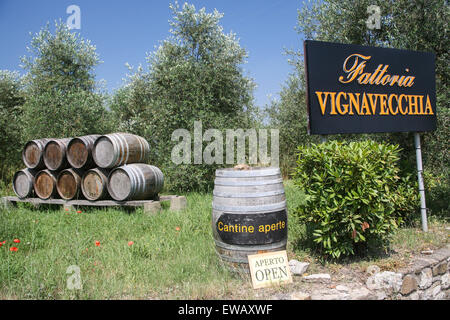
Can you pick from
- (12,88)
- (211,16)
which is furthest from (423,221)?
(12,88)

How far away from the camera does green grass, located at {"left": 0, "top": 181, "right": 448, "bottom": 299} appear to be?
3068 mm

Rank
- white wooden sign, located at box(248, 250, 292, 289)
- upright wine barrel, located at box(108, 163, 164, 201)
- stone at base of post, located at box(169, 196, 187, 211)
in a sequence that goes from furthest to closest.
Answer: stone at base of post, located at box(169, 196, 187, 211) < upright wine barrel, located at box(108, 163, 164, 201) < white wooden sign, located at box(248, 250, 292, 289)

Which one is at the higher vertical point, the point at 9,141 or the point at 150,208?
the point at 9,141

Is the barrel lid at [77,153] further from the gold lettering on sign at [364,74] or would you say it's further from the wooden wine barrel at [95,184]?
the gold lettering on sign at [364,74]

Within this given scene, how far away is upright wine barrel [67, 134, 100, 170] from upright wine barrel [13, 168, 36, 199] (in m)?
1.34

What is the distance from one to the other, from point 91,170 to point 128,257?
3416mm

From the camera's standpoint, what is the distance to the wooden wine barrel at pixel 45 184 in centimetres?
725

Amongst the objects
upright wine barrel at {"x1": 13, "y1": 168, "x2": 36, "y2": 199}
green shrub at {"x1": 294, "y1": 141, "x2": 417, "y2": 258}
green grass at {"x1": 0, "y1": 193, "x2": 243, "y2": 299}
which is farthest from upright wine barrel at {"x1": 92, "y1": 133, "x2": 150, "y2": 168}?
green shrub at {"x1": 294, "y1": 141, "x2": 417, "y2": 258}

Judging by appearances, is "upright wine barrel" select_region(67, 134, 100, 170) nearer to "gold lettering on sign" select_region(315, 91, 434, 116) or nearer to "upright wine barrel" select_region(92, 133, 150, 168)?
"upright wine barrel" select_region(92, 133, 150, 168)

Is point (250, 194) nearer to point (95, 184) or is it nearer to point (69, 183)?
point (95, 184)

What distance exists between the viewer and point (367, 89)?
4480 mm

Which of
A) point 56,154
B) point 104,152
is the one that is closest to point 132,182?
point 104,152

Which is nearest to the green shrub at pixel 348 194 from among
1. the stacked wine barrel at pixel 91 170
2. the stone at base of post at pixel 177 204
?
the stone at base of post at pixel 177 204

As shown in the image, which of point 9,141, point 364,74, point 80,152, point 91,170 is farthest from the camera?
point 9,141
